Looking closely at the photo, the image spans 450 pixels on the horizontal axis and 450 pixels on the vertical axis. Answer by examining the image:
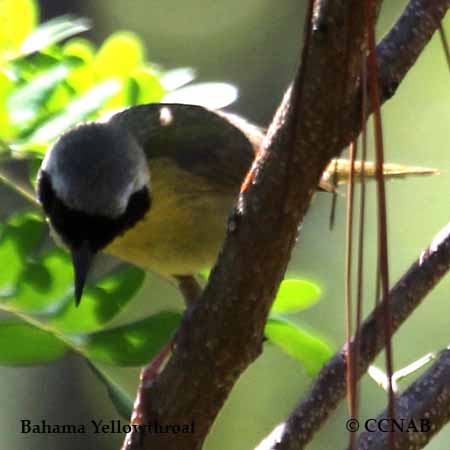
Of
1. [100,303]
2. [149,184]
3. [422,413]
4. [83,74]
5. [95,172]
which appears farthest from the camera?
[149,184]

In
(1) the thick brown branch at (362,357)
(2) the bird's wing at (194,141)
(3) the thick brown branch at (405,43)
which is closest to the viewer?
(3) the thick brown branch at (405,43)

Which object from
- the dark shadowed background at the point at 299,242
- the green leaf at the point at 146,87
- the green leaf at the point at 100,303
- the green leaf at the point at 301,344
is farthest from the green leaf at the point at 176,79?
the dark shadowed background at the point at 299,242

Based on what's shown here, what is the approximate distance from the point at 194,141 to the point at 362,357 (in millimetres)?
1336

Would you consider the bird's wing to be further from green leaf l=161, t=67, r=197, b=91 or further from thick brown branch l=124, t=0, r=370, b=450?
thick brown branch l=124, t=0, r=370, b=450

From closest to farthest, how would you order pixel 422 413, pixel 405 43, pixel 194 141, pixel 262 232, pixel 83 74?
pixel 262 232 → pixel 405 43 → pixel 422 413 → pixel 83 74 → pixel 194 141

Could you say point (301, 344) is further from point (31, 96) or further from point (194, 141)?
point (194, 141)

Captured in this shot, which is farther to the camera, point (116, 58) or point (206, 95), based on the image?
point (206, 95)

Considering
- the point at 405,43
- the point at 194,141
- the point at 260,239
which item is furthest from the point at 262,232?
the point at 194,141

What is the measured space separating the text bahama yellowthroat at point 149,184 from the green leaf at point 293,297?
0.41m

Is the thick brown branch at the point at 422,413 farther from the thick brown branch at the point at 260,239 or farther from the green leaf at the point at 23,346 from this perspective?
the green leaf at the point at 23,346

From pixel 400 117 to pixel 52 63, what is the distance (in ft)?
16.3

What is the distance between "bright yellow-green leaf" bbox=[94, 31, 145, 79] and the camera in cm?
286

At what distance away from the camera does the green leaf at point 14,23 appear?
2830 millimetres

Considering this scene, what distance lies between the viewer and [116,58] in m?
2.89
